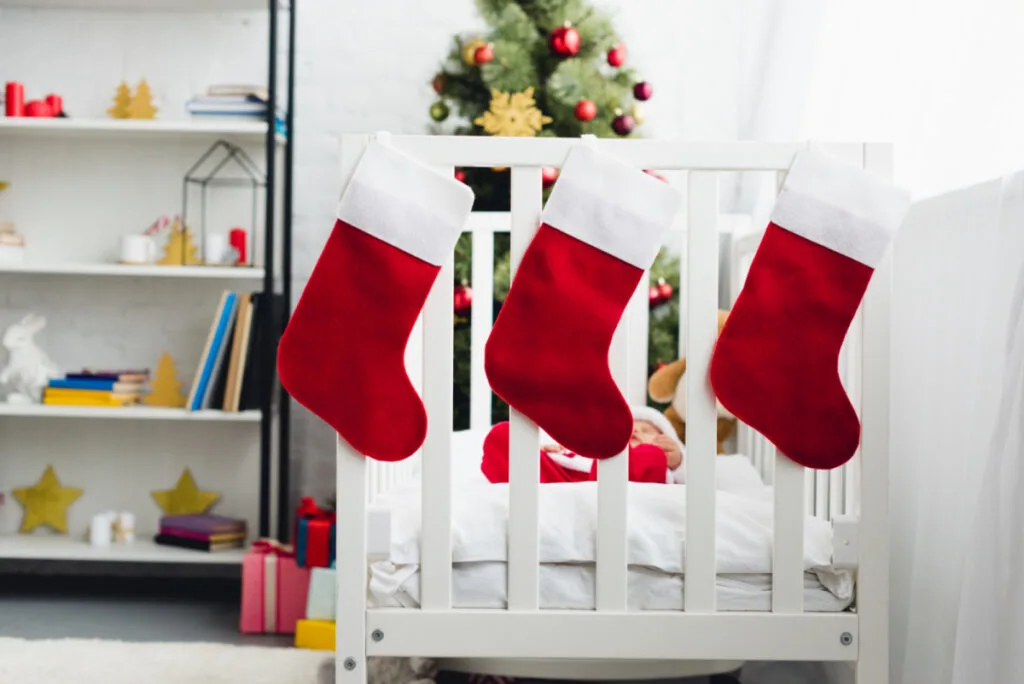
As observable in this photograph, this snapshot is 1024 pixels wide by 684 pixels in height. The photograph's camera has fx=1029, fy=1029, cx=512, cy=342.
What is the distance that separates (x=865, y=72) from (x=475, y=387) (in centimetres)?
92

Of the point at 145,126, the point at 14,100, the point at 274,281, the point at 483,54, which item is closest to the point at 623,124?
the point at 483,54

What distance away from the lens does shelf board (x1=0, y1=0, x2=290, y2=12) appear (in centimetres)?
263

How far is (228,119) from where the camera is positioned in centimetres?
255

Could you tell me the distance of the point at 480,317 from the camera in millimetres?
1999

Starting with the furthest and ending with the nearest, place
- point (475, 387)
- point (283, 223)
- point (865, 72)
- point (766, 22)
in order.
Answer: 1. point (283, 223)
2. point (766, 22)
3. point (475, 387)
4. point (865, 72)

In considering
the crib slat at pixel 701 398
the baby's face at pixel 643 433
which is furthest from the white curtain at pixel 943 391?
the baby's face at pixel 643 433

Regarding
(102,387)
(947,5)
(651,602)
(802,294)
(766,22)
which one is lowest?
(651,602)

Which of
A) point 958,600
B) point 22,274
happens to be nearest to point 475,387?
point 958,600

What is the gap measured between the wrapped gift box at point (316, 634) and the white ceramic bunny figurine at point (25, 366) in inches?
38.9

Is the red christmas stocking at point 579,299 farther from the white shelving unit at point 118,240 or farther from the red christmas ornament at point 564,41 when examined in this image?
the white shelving unit at point 118,240

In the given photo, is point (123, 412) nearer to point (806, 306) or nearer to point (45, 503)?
point (45, 503)

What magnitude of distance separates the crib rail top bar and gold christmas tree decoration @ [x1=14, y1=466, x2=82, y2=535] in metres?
1.99

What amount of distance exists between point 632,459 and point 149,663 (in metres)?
1.08

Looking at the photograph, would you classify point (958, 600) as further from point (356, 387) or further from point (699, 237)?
point (356, 387)
